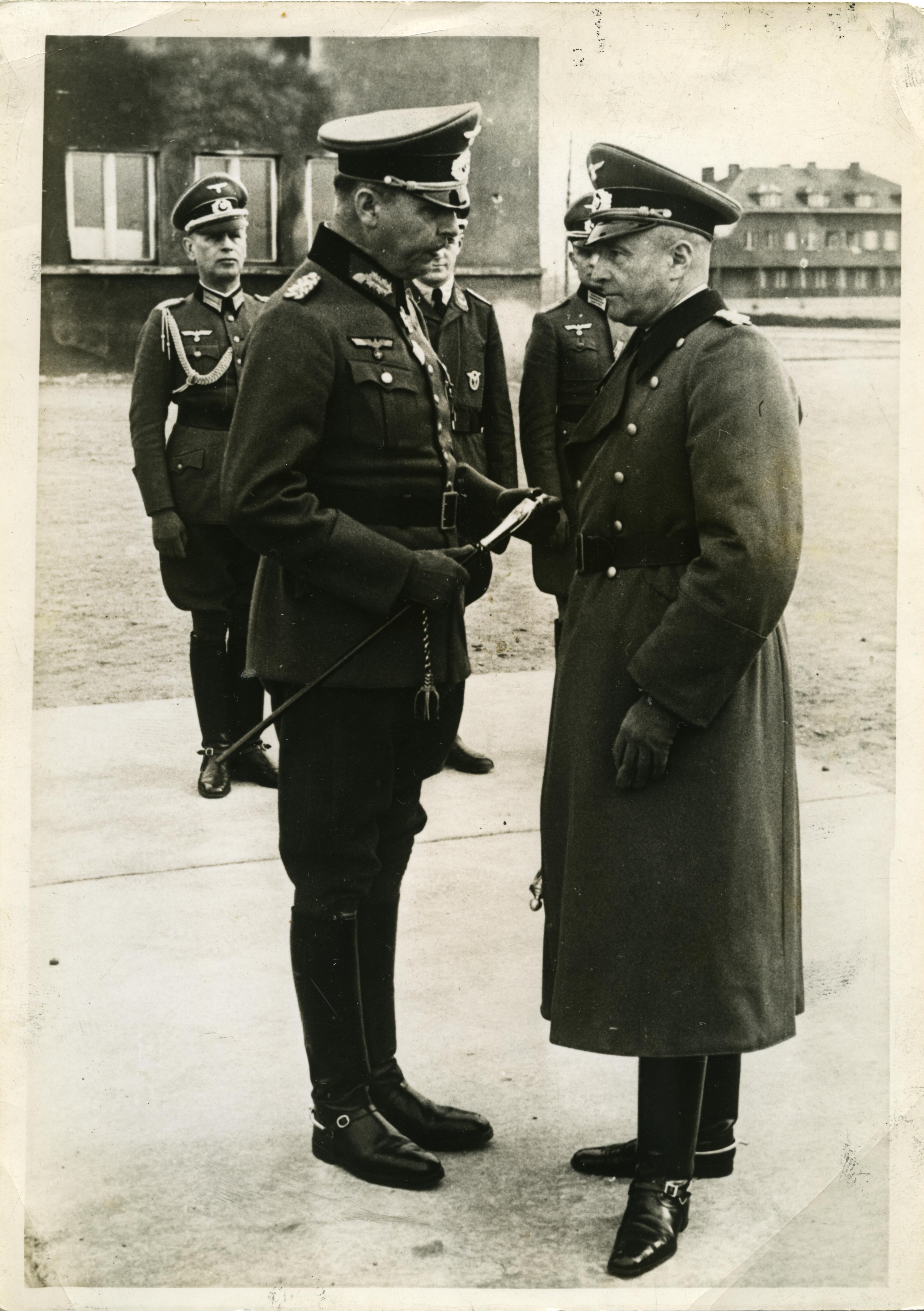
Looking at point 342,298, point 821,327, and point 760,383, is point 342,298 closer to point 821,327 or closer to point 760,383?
point 760,383

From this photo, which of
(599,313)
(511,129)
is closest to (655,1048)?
(511,129)

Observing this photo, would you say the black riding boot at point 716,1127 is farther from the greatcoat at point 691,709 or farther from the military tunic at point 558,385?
the military tunic at point 558,385

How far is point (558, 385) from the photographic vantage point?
538 cm

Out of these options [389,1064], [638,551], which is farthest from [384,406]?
[389,1064]

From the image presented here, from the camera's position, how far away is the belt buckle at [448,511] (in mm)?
3115

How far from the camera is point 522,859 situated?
15.5ft

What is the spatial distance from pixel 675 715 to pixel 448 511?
2.32 ft

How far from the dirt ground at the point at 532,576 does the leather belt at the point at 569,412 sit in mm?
796

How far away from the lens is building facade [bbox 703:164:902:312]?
11.2ft

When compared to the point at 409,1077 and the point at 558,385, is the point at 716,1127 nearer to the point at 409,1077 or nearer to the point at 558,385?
the point at 409,1077

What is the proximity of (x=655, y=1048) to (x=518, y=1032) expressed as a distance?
37.9 inches

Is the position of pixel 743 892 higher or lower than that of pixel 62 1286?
higher

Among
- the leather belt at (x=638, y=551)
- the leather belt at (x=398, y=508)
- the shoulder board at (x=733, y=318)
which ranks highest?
Answer: the shoulder board at (x=733, y=318)

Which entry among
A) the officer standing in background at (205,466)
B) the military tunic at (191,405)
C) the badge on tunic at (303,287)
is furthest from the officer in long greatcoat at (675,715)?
the military tunic at (191,405)
